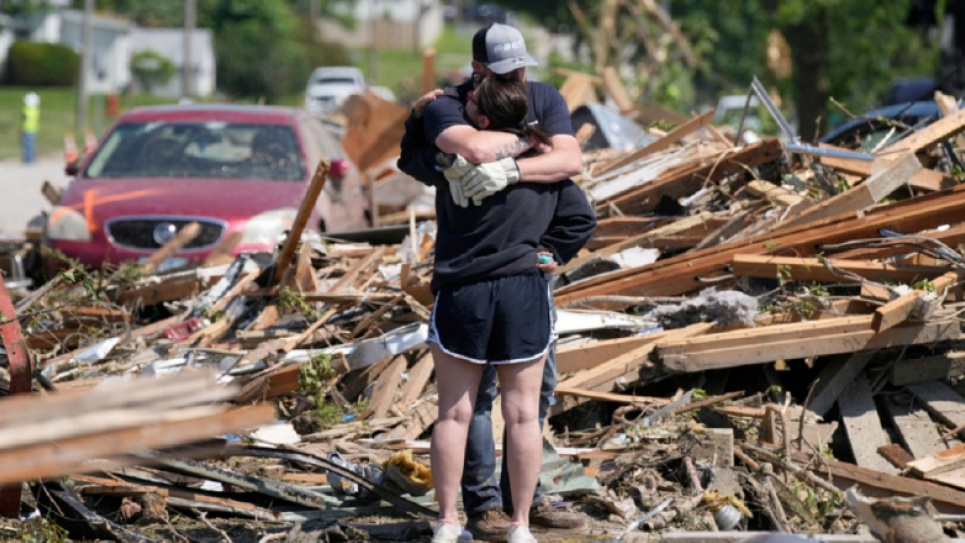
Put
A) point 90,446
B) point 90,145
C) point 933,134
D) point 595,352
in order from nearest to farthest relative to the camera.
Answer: point 90,446
point 595,352
point 933,134
point 90,145

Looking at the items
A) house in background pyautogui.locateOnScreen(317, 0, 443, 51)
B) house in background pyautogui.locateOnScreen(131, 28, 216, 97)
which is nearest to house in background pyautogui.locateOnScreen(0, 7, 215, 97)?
house in background pyautogui.locateOnScreen(131, 28, 216, 97)

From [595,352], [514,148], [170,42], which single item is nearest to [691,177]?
[595,352]

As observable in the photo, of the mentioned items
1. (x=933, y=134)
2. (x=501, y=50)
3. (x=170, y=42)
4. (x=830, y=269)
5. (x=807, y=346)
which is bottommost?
(x=170, y=42)

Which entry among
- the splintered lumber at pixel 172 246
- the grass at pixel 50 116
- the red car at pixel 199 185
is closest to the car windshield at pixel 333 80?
the grass at pixel 50 116

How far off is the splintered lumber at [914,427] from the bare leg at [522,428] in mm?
2141

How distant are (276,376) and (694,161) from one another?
3.50 meters

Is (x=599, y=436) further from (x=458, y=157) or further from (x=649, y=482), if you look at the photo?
(x=458, y=157)

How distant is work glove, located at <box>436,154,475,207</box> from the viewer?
14.5ft

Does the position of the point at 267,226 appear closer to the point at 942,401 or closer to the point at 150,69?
the point at 942,401

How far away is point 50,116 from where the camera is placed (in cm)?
4925

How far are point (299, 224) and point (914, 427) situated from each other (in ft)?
11.4

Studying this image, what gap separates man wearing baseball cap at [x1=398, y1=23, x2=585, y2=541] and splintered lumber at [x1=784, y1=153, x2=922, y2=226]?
2779mm

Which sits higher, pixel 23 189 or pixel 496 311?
pixel 496 311

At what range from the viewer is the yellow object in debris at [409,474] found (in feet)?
16.7
